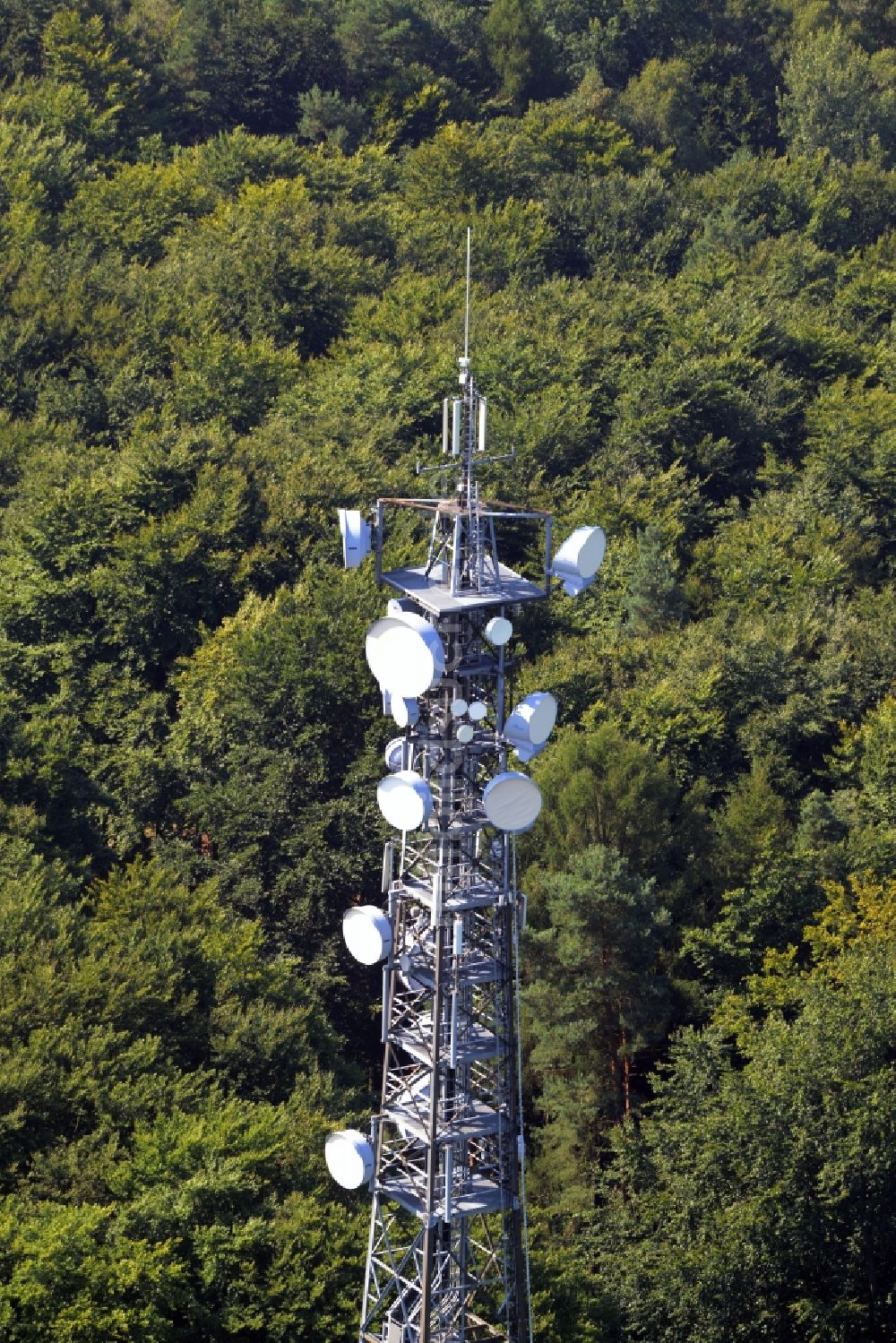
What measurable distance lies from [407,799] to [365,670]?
25917mm

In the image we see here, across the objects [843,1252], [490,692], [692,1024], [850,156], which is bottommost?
[850,156]

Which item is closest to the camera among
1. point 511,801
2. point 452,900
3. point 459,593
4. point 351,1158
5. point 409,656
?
point 409,656

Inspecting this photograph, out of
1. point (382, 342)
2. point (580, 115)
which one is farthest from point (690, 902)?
point (580, 115)

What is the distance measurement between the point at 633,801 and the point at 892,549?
22994mm

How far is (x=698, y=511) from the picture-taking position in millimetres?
65188

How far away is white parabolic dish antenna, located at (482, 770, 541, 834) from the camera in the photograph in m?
24.5

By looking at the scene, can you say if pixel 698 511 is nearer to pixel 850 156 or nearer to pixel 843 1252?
pixel 843 1252

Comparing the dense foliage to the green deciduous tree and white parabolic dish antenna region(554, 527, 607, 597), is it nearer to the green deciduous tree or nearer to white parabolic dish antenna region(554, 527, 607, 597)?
the green deciduous tree

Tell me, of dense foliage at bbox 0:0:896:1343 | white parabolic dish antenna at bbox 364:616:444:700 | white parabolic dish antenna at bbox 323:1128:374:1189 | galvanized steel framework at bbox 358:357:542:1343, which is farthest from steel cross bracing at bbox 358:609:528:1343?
dense foliage at bbox 0:0:896:1343

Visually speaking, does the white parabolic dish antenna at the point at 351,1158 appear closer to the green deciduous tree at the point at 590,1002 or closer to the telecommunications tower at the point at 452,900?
the telecommunications tower at the point at 452,900

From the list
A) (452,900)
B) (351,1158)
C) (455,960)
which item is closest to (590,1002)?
(351,1158)

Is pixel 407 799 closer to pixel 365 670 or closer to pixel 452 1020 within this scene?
pixel 452 1020

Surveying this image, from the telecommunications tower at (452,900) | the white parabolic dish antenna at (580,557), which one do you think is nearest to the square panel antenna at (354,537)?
the telecommunications tower at (452,900)

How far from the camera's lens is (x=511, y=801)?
24531mm
